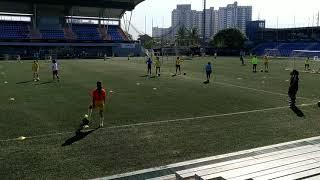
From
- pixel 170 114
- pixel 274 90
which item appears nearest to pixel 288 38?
pixel 274 90

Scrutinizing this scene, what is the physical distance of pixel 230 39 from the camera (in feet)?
325

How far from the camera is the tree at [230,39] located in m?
98.2

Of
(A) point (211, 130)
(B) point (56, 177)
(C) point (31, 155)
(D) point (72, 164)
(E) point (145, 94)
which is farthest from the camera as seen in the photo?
(E) point (145, 94)

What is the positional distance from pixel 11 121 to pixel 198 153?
768 centimetres

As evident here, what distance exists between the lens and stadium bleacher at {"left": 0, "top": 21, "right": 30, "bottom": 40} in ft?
277

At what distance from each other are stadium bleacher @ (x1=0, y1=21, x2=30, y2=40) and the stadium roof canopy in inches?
111

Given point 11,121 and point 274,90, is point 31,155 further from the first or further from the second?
point 274,90

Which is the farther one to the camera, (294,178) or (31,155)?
(31,155)

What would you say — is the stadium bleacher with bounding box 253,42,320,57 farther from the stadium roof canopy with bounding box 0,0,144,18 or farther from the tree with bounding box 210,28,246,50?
the stadium roof canopy with bounding box 0,0,144,18

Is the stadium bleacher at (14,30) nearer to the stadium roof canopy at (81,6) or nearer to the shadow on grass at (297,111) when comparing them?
the stadium roof canopy at (81,6)

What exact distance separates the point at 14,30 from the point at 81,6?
15.2 m

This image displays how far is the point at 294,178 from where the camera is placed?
22.5 ft

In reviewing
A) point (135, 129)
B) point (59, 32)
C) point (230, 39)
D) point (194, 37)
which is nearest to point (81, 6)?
point (59, 32)

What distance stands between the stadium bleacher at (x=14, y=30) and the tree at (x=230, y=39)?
46.0 m
